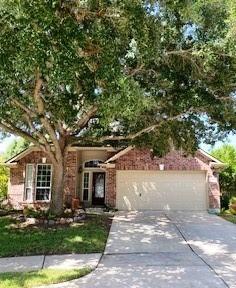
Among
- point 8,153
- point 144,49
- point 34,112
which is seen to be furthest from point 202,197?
point 8,153

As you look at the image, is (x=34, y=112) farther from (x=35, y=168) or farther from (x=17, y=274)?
(x=35, y=168)

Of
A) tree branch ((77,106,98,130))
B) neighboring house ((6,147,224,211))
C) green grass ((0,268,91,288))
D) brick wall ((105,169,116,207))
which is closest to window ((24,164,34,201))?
neighboring house ((6,147,224,211))

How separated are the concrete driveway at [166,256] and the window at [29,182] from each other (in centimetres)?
818

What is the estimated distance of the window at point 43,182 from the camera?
25266mm

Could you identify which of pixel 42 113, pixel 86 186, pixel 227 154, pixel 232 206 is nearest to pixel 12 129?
pixel 42 113

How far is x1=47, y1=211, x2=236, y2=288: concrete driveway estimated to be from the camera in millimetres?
8836

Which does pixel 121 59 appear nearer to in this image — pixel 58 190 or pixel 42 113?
pixel 42 113

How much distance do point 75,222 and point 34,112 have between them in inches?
206

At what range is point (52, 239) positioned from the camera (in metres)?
13.6

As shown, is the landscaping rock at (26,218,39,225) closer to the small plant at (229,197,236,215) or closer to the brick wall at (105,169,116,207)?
the brick wall at (105,169,116,207)

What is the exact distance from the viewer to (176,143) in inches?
790

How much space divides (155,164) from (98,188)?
14.5 ft

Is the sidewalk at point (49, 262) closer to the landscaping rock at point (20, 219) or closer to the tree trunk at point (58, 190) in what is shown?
the landscaping rock at point (20, 219)

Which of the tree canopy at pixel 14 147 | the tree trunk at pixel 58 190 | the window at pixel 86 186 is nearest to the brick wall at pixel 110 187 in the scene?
the window at pixel 86 186
